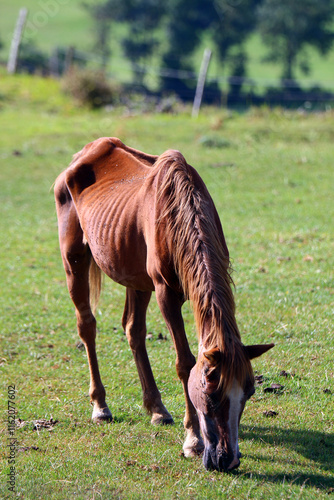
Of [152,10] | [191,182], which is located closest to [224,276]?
[191,182]

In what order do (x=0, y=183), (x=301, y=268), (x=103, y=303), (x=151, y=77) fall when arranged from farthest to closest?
(x=151, y=77) < (x=0, y=183) < (x=301, y=268) < (x=103, y=303)

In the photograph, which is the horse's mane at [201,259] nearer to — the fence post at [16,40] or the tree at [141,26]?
the fence post at [16,40]

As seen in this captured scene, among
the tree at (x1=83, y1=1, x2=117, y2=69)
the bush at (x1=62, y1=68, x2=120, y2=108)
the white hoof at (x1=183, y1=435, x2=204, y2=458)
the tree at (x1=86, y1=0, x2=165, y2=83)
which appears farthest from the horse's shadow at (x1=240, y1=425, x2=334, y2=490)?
the tree at (x1=83, y1=1, x2=117, y2=69)

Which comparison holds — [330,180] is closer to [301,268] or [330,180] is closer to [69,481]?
[301,268]

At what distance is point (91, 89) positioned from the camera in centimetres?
1952

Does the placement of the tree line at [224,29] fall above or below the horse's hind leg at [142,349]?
above

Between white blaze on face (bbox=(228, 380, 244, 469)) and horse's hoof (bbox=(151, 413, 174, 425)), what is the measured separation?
3.95 feet

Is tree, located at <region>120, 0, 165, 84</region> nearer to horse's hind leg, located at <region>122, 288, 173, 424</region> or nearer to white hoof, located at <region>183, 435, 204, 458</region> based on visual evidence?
horse's hind leg, located at <region>122, 288, 173, 424</region>

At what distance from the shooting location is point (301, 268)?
25.3 feet

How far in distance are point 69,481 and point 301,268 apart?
189 inches

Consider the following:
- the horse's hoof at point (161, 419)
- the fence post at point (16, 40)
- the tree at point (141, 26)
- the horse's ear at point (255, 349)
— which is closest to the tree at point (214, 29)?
the tree at point (141, 26)

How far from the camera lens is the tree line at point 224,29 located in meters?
39.3

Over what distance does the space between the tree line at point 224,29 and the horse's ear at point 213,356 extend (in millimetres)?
37042

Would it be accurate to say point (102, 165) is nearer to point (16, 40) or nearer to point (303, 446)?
point (303, 446)
